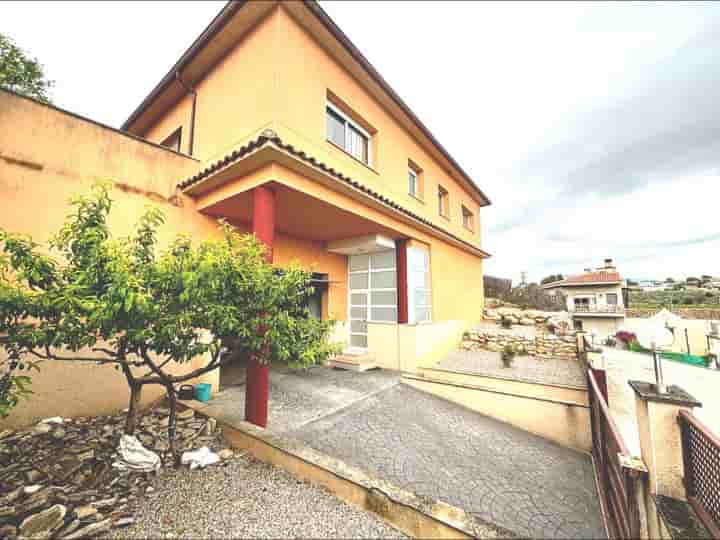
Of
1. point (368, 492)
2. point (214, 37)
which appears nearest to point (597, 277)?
point (368, 492)

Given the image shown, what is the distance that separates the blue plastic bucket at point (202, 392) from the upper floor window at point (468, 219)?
12907 millimetres

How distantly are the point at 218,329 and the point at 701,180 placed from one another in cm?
2278

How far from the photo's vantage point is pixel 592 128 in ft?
36.1

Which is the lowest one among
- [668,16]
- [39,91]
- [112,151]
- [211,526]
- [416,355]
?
[211,526]

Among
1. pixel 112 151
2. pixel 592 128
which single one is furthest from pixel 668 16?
pixel 112 151

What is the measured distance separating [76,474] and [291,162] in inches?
187

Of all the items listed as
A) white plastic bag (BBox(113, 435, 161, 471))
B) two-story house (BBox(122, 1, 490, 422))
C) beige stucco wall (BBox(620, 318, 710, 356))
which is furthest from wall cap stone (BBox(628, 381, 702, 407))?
beige stucco wall (BBox(620, 318, 710, 356))

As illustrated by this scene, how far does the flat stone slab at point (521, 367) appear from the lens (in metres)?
7.04

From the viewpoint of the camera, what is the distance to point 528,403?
5.44 metres

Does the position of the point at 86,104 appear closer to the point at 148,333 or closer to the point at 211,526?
the point at 148,333

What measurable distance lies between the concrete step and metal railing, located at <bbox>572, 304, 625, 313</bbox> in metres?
25.2

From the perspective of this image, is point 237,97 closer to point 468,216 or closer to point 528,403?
point 528,403

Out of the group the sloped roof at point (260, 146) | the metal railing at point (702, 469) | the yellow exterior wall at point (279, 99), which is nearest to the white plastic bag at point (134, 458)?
the sloped roof at point (260, 146)

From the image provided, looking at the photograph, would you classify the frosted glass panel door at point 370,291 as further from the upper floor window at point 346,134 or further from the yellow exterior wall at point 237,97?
the yellow exterior wall at point 237,97
